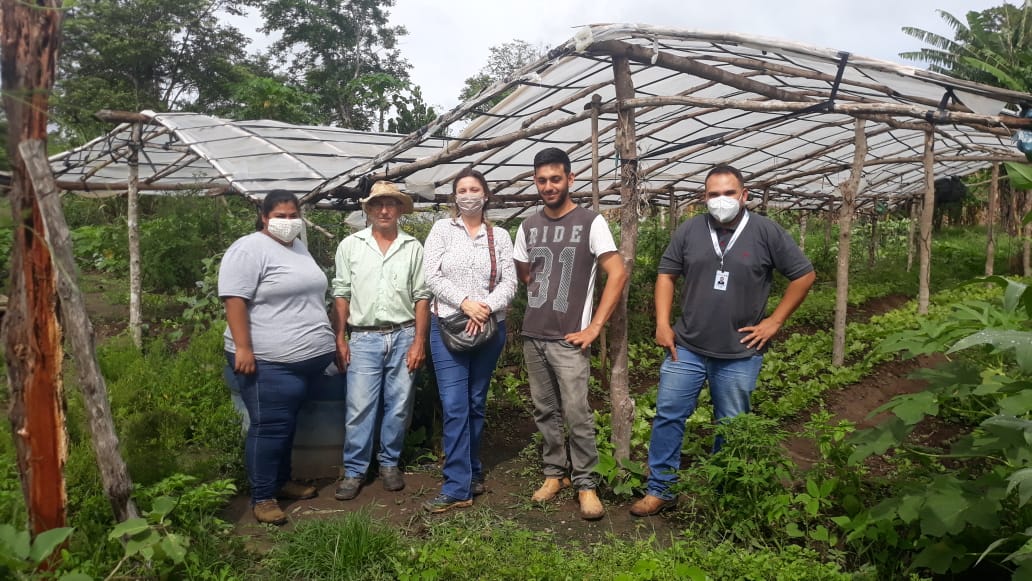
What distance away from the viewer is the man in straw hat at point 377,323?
13.4 feet

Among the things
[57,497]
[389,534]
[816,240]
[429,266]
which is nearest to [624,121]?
[429,266]

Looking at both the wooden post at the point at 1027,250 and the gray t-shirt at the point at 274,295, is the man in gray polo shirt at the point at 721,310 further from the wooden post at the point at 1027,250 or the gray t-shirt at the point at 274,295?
the wooden post at the point at 1027,250

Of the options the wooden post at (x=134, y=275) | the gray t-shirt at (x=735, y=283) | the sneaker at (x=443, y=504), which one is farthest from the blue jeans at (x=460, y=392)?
the wooden post at (x=134, y=275)

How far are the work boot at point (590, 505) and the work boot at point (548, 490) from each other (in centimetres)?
21

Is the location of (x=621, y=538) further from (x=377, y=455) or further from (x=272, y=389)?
(x=272, y=389)

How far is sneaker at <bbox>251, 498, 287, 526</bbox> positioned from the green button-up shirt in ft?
3.59

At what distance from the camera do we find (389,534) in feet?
10.9

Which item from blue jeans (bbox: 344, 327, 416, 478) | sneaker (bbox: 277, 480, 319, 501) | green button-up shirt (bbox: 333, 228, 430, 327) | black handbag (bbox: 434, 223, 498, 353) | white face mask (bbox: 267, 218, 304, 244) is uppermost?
white face mask (bbox: 267, 218, 304, 244)

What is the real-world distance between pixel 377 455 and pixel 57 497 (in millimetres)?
2129

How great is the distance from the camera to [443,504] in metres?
3.87

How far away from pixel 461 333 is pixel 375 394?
2.59 feet

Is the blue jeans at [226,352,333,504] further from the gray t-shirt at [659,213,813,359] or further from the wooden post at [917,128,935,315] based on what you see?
the wooden post at [917,128,935,315]

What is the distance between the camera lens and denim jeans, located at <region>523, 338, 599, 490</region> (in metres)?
3.71

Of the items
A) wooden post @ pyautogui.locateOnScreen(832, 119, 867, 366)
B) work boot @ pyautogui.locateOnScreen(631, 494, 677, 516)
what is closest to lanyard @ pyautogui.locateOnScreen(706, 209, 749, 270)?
work boot @ pyautogui.locateOnScreen(631, 494, 677, 516)
